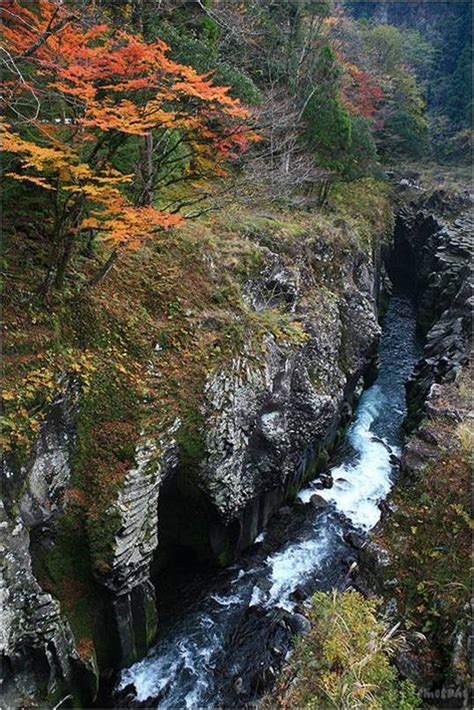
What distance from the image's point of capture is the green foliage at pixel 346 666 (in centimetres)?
820

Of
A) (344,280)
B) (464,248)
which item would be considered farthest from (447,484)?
(464,248)

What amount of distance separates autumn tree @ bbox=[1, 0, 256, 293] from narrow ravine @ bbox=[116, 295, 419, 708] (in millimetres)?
9910

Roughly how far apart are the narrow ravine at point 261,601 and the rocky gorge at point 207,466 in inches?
23.0

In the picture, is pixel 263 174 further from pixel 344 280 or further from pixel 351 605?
pixel 351 605

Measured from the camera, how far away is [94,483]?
11500 millimetres

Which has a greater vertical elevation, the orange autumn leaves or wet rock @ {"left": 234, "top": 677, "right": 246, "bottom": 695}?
the orange autumn leaves

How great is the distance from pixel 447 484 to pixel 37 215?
1286 cm

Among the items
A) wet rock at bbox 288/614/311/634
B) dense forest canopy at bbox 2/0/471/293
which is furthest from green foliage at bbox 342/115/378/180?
wet rock at bbox 288/614/311/634

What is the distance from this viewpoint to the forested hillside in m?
9.60

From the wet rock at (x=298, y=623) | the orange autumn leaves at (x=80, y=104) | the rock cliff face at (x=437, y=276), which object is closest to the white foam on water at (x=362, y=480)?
the rock cliff face at (x=437, y=276)

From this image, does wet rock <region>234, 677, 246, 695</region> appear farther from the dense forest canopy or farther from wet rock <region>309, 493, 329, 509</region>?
the dense forest canopy

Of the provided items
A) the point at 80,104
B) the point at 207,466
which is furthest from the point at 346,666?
the point at 80,104

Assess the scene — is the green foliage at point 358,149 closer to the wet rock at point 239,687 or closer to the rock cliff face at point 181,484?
the rock cliff face at point 181,484

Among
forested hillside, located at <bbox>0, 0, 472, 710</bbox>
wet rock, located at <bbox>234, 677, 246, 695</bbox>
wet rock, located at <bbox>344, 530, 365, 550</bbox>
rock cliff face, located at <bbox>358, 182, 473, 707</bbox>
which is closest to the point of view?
rock cliff face, located at <bbox>358, 182, 473, 707</bbox>
